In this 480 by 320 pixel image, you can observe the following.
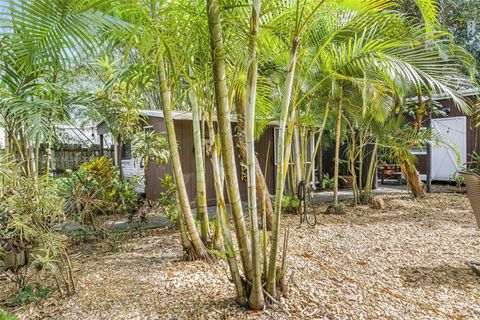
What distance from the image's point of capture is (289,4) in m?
2.31

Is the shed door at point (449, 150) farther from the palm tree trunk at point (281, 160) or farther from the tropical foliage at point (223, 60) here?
the palm tree trunk at point (281, 160)

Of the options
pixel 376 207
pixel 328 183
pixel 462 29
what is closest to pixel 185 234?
pixel 376 207

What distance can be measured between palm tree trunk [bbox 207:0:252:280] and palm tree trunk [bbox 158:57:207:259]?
113cm

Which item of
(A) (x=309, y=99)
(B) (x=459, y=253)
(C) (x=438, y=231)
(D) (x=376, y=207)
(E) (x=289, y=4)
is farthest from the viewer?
(D) (x=376, y=207)

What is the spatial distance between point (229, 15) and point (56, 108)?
2267 millimetres

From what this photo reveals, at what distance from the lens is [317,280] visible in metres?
2.77

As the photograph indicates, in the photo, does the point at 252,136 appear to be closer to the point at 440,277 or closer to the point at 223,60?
the point at 223,60

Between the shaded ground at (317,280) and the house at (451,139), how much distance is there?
6.08m

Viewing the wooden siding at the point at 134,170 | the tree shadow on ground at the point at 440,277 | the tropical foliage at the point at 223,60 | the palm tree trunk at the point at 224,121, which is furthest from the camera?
the wooden siding at the point at 134,170

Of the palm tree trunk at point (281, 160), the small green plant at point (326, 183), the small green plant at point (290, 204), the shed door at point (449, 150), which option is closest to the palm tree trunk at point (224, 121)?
the palm tree trunk at point (281, 160)

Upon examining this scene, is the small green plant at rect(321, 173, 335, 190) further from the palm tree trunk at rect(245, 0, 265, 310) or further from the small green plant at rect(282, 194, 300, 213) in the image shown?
the palm tree trunk at rect(245, 0, 265, 310)

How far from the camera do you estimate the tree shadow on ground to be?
8.98 ft

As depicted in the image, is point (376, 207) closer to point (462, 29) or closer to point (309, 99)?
point (309, 99)

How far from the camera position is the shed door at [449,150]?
9877 millimetres
